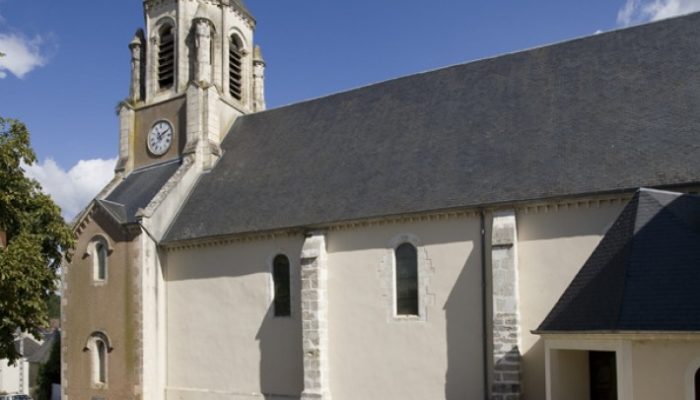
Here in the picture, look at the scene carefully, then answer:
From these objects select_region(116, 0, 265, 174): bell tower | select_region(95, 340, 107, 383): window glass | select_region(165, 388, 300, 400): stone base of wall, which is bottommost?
select_region(165, 388, 300, 400): stone base of wall

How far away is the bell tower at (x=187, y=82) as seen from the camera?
2448 cm

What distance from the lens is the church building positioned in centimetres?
1225

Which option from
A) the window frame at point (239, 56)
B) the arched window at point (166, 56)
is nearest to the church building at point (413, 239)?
the arched window at point (166, 56)

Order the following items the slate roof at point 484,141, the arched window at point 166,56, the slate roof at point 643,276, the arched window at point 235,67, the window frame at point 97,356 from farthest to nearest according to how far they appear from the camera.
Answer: the arched window at point 235,67 < the arched window at point 166,56 < the window frame at point 97,356 < the slate roof at point 484,141 < the slate roof at point 643,276

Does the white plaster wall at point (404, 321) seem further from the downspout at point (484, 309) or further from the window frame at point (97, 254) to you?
the window frame at point (97, 254)

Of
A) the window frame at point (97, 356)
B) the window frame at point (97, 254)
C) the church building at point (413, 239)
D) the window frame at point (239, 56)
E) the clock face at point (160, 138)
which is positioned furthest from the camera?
the window frame at point (239, 56)

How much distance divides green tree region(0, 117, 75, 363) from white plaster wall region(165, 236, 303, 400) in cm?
599

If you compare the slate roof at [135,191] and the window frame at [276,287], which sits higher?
the slate roof at [135,191]

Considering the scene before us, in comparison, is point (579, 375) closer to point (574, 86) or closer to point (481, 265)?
point (481, 265)

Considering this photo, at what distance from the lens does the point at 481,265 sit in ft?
51.7

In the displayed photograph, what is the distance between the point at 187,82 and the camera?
25.5 meters

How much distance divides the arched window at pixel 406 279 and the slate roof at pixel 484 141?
1.08m

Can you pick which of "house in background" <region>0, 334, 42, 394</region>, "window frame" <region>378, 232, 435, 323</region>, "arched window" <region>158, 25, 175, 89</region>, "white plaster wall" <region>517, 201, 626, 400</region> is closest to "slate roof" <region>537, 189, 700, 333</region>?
"white plaster wall" <region>517, 201, 626, 400</region>

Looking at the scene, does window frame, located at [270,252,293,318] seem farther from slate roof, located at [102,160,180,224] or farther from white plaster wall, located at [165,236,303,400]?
slate roof, located at [102,160,180,224]
